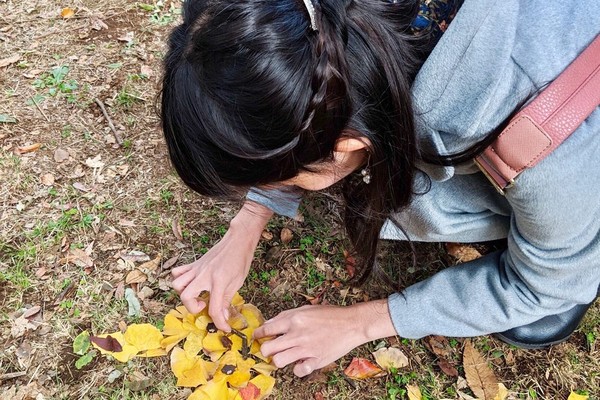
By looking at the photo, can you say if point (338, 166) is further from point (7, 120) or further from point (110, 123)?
point (7, 120)

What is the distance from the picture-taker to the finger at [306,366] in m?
1.65

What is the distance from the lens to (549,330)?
5.90ft

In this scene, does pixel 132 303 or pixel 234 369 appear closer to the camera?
pixel 234 369

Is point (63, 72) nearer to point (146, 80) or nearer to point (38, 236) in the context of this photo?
point (146, 80)

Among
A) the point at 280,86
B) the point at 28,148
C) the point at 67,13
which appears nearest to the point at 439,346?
the point at 280,86

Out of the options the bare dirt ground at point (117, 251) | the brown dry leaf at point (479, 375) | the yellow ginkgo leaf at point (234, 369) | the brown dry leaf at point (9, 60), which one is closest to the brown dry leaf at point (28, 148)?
the bare dirt ground at point (117, 251)

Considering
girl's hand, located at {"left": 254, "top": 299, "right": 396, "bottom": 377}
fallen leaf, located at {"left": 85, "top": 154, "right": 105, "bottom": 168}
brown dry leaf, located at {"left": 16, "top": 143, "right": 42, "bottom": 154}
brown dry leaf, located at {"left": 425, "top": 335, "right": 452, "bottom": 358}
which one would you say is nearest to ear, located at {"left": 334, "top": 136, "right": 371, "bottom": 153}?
girl's hand, located at {"left": 254, "top": 299, "right": 396, "bottom": 377}

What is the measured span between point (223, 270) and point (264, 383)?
1.18ft

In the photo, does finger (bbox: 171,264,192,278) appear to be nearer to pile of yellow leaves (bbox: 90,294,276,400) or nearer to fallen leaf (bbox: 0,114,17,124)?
pile of yellow leaves (bbox: 90,294,276,400)

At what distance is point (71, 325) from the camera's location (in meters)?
1.81

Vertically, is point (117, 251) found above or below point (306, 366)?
below

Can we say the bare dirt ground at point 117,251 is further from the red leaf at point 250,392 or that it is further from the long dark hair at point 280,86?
the long dark hair at point 280,86

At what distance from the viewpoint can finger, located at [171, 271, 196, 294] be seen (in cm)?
177

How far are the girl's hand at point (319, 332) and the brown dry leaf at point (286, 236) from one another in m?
0.38
